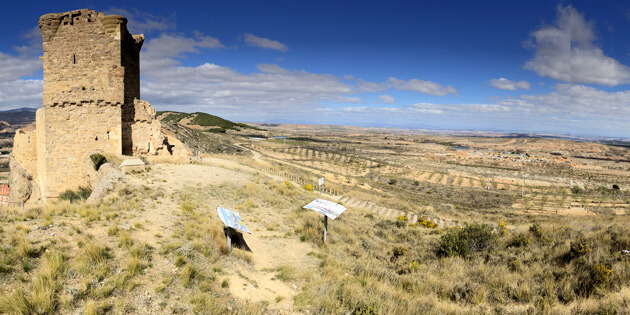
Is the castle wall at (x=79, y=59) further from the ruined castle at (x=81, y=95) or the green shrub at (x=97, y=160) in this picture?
the green shrub at (x=97, y=160)

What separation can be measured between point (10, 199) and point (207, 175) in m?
10.1

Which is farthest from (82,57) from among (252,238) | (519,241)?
(519,241)

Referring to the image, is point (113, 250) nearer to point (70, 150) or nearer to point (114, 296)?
point (114, 296)

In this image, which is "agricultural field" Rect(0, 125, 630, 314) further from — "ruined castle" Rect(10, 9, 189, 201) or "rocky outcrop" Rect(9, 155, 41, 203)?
"rocky outcrop" Rect(9, 155, 41, 203)

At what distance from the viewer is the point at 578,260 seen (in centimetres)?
685

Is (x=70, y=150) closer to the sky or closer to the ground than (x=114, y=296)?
closer to the sky

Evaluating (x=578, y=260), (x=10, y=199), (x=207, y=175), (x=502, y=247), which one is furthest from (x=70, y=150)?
(x=578, y=260)

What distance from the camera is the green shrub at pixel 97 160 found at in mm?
12680

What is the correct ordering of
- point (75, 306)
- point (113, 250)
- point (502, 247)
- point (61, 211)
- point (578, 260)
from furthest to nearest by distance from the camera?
point (502, 247) → point (61, 211) → point (578, 260) → point (113, 250) → point (75, 306)

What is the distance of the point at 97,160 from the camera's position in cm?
1272

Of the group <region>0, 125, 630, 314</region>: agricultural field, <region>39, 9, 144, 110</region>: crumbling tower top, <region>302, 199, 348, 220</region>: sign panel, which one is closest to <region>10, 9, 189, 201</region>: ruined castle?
<region>39, 9, 144, 110</region>: crumbling tower top

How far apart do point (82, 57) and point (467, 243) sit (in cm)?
1773

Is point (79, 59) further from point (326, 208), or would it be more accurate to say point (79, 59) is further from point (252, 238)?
point (326, 208)

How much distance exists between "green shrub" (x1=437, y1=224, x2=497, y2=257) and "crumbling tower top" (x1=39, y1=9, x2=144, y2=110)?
50.3 feet
